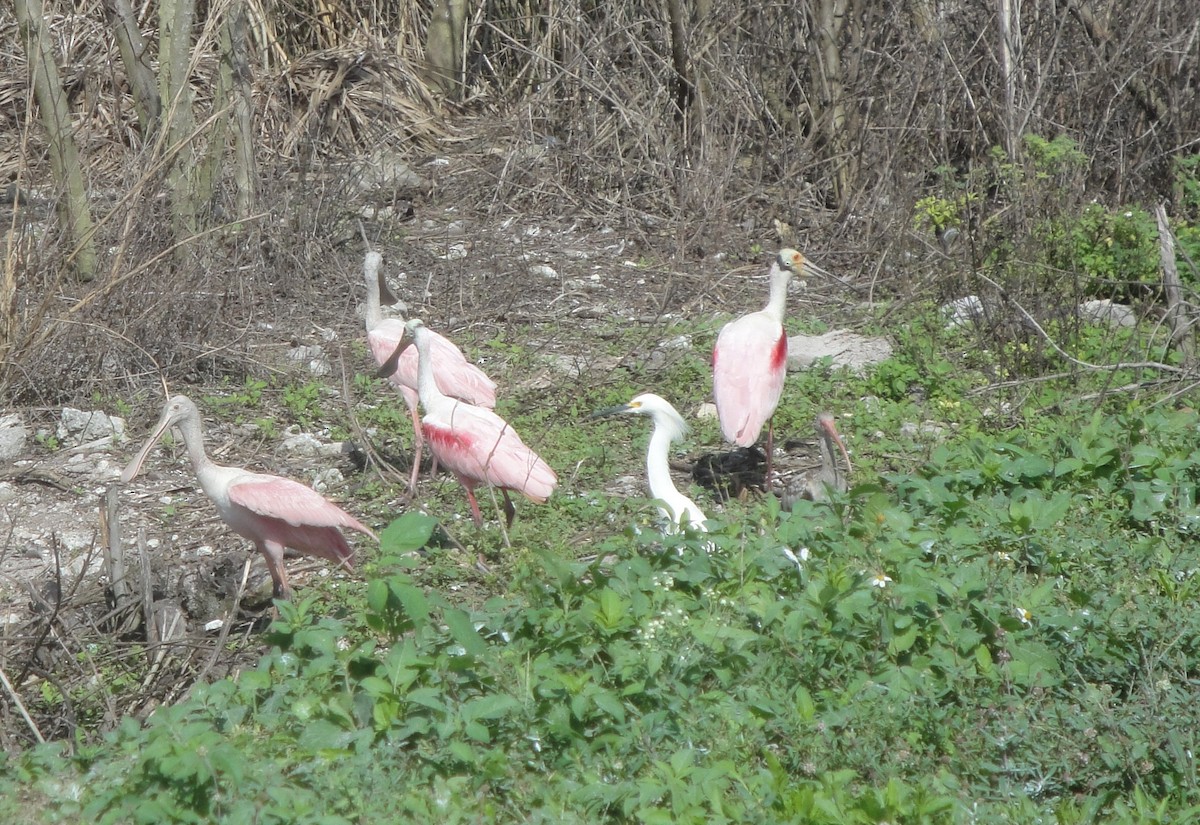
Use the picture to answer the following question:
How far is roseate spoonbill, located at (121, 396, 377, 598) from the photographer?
4.82m

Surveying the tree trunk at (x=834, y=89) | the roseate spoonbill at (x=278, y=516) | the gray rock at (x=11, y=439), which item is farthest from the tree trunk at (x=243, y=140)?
the tree trunk at (x=834, y=89)

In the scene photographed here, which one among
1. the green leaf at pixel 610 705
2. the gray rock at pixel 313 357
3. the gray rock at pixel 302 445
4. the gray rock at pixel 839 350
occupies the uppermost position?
the green leaf at pixel 610 705

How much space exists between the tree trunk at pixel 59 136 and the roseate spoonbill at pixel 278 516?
89.3 inches

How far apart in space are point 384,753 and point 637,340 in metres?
4.78

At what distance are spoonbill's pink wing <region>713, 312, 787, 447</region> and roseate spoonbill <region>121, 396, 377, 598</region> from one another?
5.84 ft

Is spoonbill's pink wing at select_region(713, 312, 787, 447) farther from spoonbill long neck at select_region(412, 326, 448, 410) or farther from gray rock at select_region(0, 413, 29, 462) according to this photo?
gray rock at select_region(0, 413, 29, 462)

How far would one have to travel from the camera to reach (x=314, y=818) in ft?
9.00

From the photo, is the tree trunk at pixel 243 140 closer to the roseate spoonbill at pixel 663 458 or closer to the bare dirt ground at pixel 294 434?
the bare dirt ground at pixel 294 434

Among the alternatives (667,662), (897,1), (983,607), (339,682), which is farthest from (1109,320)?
(339,682)

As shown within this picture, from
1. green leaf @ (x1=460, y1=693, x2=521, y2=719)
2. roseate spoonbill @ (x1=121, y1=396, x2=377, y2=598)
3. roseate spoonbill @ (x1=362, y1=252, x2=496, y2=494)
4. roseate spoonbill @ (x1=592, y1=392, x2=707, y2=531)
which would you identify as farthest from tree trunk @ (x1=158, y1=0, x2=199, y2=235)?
green leaf @ (x1=460, y1=693, x2=521, y2=719)

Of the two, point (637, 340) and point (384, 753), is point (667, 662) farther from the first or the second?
point (637, 340)

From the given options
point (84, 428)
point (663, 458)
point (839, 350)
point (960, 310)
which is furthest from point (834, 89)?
point (84, 428)

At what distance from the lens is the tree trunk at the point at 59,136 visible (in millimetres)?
6609

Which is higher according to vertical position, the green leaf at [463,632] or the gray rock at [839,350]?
the green leaf at [463,632]
